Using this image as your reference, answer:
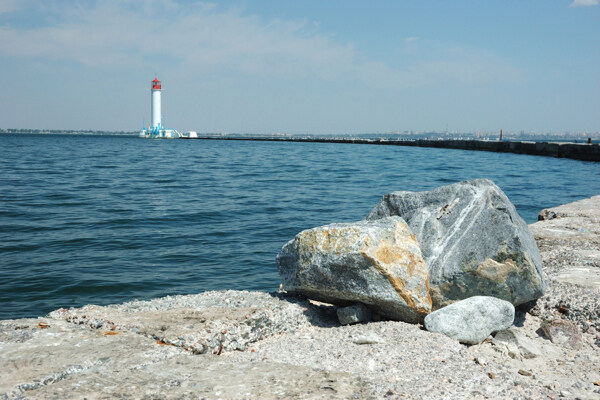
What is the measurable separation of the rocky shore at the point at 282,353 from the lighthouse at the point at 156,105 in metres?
88.5

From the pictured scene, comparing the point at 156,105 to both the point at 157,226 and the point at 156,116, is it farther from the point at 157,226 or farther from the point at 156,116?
the point at 157,226

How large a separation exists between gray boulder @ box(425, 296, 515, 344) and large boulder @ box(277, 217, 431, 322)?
0.19 meters

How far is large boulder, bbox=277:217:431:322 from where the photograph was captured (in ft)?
13.9

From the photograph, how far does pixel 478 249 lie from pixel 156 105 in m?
91.2

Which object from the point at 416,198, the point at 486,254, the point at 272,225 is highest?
the point at 416,198

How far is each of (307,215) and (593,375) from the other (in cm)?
932

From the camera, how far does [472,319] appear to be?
4.20 metres

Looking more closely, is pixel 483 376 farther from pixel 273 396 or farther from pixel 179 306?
pixel 179 306

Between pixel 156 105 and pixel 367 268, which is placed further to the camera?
pixel 156 105

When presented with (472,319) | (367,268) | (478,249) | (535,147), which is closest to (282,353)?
(367,268)

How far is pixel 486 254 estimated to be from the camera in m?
4.64

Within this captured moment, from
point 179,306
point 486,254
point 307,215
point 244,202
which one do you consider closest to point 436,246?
point 486,254

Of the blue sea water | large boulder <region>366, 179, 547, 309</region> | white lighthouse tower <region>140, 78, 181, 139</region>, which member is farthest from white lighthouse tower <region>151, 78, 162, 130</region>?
large boulder <region>366, 179, 547, 309</region>

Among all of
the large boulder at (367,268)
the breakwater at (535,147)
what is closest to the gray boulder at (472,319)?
the large boulder at (367,268)
